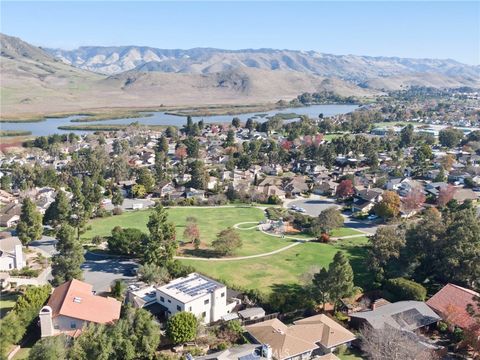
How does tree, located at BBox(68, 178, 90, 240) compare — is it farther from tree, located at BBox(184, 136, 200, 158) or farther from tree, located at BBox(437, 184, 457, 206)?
tree, located at BBox(437, 184, 457, 206)

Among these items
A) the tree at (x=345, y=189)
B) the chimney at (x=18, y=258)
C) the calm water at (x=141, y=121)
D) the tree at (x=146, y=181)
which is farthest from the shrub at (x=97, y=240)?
the calm water at (x=141, y=121)

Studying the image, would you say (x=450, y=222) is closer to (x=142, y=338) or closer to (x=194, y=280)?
(x=194, y=280)

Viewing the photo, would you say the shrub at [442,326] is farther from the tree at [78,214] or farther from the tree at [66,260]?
the tree at [78,214]

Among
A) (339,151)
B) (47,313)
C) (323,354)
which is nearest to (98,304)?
(47,313)

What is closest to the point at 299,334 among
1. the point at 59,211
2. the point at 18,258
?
the point at 18,258

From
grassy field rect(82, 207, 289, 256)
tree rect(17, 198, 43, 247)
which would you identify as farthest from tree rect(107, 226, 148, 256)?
tree rect(17, 198, 43, 247)

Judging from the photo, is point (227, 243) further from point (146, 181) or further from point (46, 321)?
point (146, 181)
